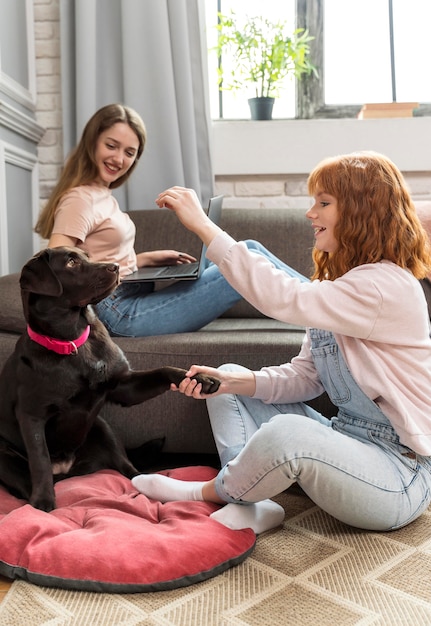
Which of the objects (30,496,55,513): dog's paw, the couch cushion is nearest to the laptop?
the couch cushion

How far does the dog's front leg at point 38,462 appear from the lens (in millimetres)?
1642

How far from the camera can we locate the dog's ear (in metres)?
1.63

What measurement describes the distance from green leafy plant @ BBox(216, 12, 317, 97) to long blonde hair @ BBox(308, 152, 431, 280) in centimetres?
179

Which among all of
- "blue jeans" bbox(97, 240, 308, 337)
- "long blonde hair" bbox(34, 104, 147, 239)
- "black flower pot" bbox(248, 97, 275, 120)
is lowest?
"blue jeans" bbox(97, 240, 308, 337)

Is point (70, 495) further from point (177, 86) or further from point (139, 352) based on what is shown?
point (177, 86)

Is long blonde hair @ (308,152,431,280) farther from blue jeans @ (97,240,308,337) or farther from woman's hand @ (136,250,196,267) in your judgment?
woman's hand @ (136,250,196,267)

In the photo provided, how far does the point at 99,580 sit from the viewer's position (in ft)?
4.29

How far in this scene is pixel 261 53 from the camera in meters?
3.22

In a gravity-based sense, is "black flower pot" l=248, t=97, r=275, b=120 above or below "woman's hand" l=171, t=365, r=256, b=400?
above

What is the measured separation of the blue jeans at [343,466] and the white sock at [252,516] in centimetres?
3

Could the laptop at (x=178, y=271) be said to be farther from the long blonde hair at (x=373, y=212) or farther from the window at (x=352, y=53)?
the window at (x=352, y=53)

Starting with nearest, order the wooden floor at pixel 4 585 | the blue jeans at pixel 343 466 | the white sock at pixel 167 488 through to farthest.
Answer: the wooden floor at pixel 4 585 < the blue jeans at pixel 343 466 < the white sock at pixel 167 488

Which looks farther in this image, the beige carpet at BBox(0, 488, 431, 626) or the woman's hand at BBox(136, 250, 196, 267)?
the woman's hand at BBox(136, 250, 196, 267)

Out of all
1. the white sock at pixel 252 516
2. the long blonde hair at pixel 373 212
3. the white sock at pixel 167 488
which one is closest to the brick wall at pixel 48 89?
the white sock at pixel 167 488
